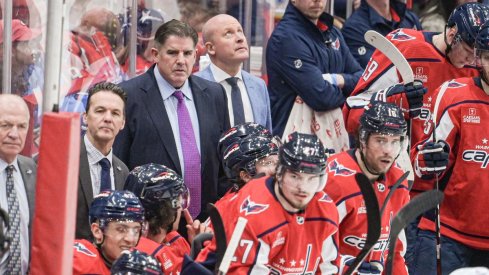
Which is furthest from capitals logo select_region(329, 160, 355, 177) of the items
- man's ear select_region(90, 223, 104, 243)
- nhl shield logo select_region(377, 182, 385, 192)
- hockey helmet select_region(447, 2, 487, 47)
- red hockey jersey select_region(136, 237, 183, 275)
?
man's ear select_region(90, 223, 104, 243)

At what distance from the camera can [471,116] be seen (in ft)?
20.1

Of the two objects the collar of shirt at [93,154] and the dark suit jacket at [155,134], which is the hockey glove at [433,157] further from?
the collar of shirt at [93,154]

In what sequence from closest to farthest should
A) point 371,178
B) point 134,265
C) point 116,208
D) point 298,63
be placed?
point 134,265
point 116,208
point 371,178
point 298,63

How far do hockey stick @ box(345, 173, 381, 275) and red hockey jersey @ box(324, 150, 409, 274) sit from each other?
0.22m

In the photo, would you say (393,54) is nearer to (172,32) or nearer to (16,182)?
(172,32)

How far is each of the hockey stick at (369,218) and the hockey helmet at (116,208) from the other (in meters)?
0.89

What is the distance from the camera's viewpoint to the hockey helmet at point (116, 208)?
205 inches

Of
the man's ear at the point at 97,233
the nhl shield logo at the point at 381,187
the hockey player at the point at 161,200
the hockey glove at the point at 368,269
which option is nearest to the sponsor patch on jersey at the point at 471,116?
the nhl shield logo at the point at 381,187

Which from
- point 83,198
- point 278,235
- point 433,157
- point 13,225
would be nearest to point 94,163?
point 83,198

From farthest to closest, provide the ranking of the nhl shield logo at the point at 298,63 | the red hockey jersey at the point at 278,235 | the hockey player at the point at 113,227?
the nhl shield logo at the point at 298,63 → the hockey player at the point at 113,227 → the red hockey jersey at the point at 278,235

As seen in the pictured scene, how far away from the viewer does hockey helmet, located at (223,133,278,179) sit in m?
5.82

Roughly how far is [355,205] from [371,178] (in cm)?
17

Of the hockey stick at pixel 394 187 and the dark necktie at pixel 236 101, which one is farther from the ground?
the dark necktie at pixel 236 101

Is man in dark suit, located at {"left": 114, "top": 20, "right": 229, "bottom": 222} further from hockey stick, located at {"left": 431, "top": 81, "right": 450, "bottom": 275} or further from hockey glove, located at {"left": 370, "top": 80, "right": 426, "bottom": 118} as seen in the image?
hockey stick, located at {"left": 431, "top": 81, "right": 450, "bottom": 275}
